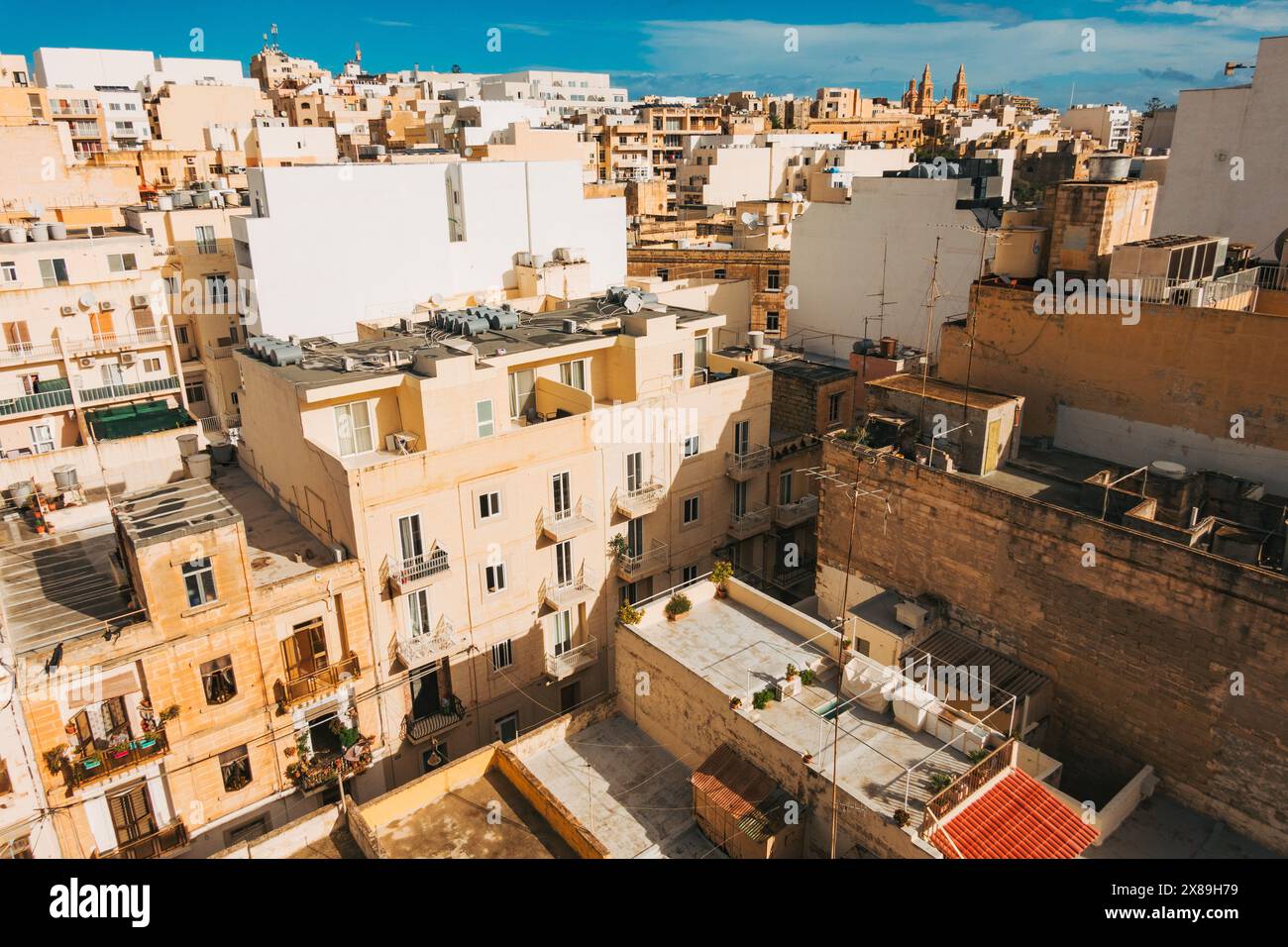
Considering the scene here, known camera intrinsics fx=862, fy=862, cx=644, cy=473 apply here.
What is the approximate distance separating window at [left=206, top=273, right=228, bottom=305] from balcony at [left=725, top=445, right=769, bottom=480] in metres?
33.2

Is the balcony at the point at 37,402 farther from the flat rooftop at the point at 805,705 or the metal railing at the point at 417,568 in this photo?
the flat rooftop at the point at 805,705

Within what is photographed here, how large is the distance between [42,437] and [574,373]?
27.6 m

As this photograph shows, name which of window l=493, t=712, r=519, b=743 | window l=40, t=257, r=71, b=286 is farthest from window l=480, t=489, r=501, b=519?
window l=40, t=257, r=71, b=286

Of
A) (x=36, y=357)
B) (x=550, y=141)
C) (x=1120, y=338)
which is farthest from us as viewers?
(x=550, y=141)

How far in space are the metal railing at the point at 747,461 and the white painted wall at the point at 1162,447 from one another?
35.0ft

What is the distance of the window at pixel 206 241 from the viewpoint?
161 feet

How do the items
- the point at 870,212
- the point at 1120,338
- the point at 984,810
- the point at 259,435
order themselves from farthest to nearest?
1. the point at 870,212
2. the point at 259,435
3. the point at 1120,338
4. the point at 984,810

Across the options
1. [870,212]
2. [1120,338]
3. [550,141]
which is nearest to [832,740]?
Result: [1120,338]

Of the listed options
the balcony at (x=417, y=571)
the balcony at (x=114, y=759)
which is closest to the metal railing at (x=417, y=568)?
the balcony at (x=417, y=571)

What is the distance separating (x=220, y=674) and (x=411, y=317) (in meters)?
18.7

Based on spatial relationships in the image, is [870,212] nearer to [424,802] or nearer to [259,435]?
[259,435]

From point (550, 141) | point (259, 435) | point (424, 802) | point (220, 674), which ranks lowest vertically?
point (424, 802)

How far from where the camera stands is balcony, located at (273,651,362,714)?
23828 mm

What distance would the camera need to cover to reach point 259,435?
3028cm
